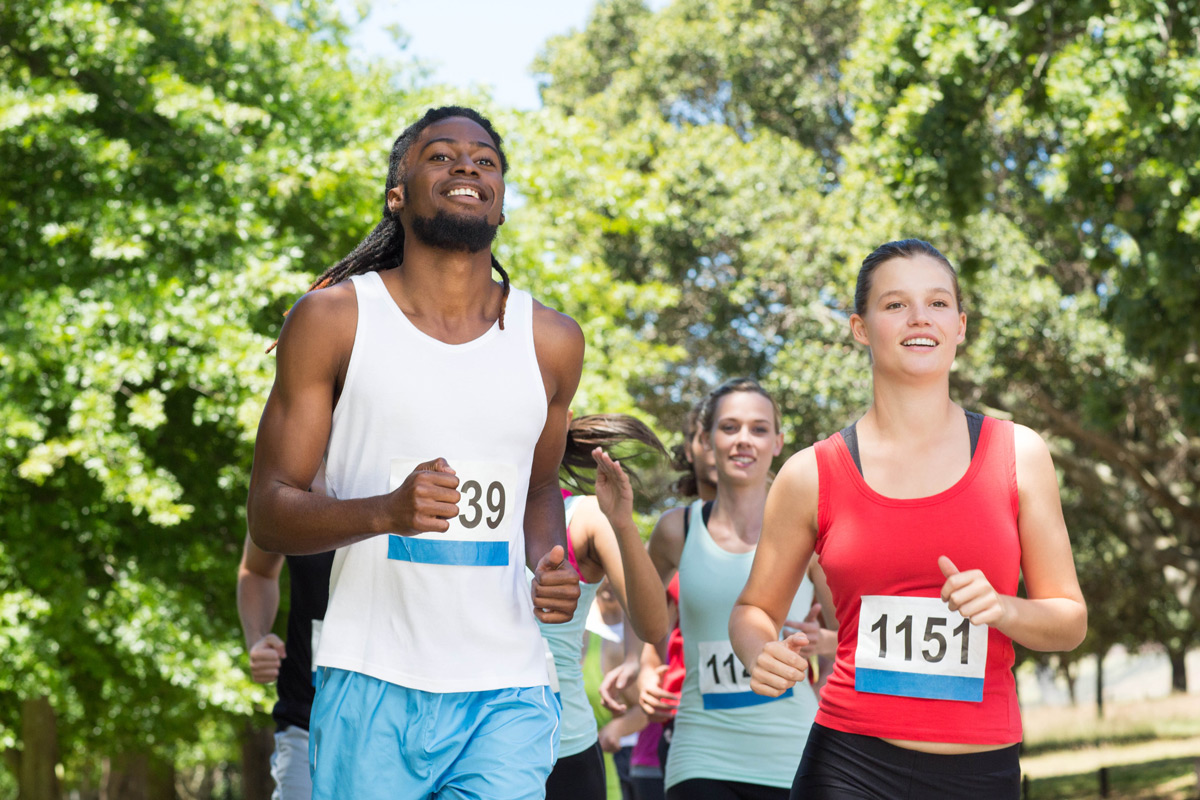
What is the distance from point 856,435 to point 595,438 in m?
1.70

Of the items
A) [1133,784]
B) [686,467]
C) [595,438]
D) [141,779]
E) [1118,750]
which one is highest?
[686,467]

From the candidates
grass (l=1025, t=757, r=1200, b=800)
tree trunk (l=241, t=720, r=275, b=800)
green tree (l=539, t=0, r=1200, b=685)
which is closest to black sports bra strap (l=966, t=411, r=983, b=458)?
green tree (l=539, t=0, r=1200, b=685)

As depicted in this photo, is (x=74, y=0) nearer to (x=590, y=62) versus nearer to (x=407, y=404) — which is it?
(x=407, y=404)

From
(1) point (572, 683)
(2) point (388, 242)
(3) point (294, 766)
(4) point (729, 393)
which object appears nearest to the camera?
(2) point (388, 242)

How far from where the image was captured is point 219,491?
41.0ft

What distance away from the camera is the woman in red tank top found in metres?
2.85

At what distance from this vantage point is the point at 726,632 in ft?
15.3

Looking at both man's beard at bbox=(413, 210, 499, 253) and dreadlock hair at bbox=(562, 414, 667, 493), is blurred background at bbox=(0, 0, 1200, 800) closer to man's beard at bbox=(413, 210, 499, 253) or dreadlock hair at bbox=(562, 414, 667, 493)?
dreadlock hair at bbox=(562, 414, 667, 493)

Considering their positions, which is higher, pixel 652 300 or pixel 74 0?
pixel 74 0

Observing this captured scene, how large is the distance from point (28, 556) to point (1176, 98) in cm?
1025

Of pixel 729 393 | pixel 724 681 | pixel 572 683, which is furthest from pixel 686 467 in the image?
pixel 572 683

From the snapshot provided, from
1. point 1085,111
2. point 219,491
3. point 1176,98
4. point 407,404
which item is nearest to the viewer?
point 407,404

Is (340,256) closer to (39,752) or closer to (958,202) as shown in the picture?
(958,202)

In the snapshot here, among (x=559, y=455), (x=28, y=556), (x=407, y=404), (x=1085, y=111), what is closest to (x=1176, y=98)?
(x=1085, y=111)
